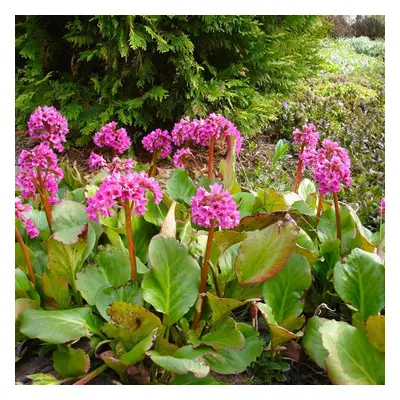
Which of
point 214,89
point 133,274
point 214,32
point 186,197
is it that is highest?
point 214,32

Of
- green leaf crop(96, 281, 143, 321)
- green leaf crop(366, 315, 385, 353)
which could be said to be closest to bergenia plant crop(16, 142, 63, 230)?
green leaf crop(96, 281, 143, 321)

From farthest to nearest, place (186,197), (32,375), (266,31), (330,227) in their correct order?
(266,31)
(186,197)
(330,227)
(32,375)

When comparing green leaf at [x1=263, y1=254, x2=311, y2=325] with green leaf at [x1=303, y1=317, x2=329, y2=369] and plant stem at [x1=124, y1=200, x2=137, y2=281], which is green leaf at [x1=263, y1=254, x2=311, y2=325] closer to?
green leaf at [x1=303, y1=317, x2=329, y2=369]

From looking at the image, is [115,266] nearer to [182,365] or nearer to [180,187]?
[182,365]

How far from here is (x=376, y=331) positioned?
1.45 metres

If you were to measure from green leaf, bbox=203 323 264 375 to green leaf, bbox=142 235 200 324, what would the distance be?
0.55ft

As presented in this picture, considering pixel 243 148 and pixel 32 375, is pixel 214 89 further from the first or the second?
pixel 32 375

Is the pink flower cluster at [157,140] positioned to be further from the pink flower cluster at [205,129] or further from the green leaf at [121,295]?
the green leaf at [121,295]

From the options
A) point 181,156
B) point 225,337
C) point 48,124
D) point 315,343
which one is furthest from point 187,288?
point 48,124

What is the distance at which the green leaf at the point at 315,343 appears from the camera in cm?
153

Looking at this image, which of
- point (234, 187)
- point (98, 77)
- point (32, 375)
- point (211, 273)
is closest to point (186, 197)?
point (234, 187)

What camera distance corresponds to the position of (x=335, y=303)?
1.85 m

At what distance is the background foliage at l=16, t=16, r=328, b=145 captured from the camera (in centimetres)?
358

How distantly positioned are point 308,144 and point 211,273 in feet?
2.44
